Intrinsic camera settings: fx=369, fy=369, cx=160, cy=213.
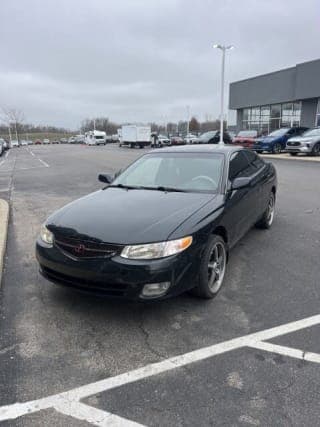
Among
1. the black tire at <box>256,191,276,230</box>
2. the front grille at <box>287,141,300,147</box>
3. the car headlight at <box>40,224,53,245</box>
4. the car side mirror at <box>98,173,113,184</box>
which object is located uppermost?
the car side mirror at <box>98,173,113,184</box>

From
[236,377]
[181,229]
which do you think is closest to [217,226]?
[181,229]

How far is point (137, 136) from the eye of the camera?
47062mm

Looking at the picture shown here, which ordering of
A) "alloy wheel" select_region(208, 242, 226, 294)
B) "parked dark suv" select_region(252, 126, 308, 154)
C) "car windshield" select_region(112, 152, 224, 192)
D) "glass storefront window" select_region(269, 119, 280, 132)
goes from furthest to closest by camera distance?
1. "glass storefront window" select_region(269, 119, 280, 132)
2. "parked dark suv" select_region(252, 126, 308, 154)
3. "car windshield" select_region(112, 152, 224, 192)
4. "alloy wheel" select_region(208, 242, 226, 294)

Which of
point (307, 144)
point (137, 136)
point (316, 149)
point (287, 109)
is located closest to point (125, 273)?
point (307, 144)

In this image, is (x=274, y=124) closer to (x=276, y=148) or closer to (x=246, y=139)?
(x=246, y=139)

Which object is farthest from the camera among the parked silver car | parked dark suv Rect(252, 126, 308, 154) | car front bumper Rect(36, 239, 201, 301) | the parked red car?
the parked red car

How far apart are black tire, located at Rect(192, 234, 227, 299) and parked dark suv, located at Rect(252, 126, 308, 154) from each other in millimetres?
22092

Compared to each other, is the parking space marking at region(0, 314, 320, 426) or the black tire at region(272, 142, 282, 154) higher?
the black tire at region(272, 142, 282, 154)

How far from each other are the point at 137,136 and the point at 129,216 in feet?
146

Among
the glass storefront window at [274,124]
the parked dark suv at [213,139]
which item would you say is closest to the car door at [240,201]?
the parked dark suv at [213,139]

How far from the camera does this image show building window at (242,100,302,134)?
36.1 m

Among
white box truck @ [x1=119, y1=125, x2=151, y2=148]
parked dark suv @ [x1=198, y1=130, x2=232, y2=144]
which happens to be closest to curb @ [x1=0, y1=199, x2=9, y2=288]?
parked dark suv @ [x1=198, y1=130, x2=232, y2=144]

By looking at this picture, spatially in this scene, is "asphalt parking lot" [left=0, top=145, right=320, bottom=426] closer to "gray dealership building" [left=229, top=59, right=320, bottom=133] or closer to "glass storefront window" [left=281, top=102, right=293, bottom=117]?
"gray dealership building" [left=229, top=59, right=320, bottom=133]

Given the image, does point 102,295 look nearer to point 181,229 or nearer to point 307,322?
point 181,229
